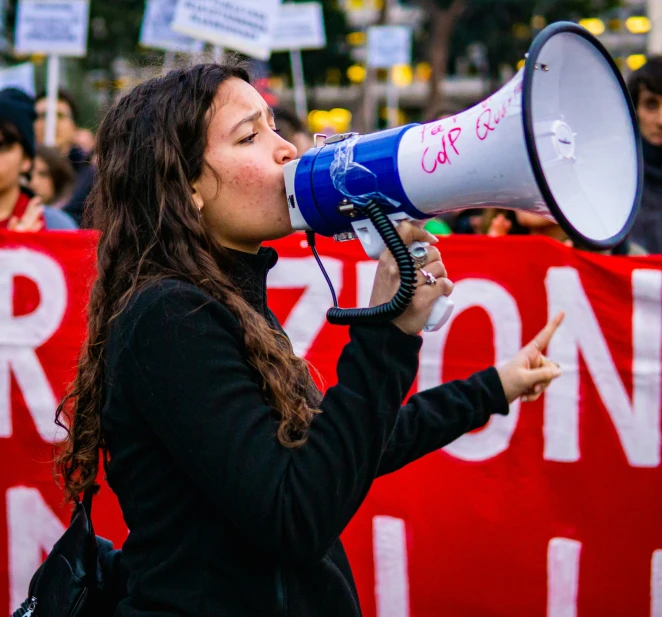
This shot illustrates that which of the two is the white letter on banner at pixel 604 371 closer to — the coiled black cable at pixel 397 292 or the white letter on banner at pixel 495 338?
the white letter on banner at pixel 495 338

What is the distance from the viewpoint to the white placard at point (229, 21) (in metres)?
4.88

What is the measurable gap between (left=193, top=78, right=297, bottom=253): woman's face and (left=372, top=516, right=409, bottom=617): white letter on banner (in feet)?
5.10

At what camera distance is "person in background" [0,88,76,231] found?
3574mm

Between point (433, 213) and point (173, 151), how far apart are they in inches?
16.7

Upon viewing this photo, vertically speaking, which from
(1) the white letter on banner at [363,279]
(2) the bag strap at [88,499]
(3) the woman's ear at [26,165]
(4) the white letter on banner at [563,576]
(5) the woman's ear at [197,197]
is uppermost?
(5) the woman's ear at [197,197]

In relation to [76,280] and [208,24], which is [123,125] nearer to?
[76,280]

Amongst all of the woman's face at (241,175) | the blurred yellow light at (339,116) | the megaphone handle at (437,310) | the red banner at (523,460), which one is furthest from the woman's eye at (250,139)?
the blurred yellow light at (339,116)

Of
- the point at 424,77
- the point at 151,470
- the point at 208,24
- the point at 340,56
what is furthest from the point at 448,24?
the point at 151,470

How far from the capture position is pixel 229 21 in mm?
4895

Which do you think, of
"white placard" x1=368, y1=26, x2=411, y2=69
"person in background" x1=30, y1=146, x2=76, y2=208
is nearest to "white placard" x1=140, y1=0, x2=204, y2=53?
"person in background" x1=30, y1=146, x2=76, y2=208

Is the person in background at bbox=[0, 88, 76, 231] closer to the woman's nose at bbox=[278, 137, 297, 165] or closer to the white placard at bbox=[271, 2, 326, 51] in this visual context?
the woman's nose at bbox=[278, 137, 297, 165]

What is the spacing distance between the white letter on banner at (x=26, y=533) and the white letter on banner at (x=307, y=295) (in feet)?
3.35

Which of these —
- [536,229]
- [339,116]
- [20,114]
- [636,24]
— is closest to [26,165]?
[20,114]

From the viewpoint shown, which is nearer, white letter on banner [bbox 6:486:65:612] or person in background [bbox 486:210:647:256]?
white letter on banner [bbox 6:486:65:612]
